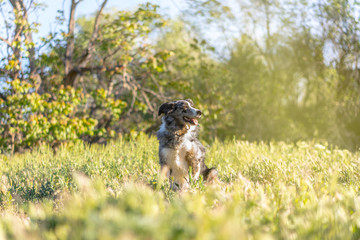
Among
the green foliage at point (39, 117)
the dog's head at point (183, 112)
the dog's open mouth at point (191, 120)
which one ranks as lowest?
the green foliage at point (39, 117)

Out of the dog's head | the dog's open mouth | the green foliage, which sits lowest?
the green foliage

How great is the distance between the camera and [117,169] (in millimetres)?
5594

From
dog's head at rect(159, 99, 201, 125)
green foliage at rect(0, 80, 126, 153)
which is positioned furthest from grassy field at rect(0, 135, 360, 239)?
green foliage at rect(0, 80, 126, 153)

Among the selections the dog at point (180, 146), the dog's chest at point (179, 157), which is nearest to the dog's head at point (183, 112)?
the dog at point (180, 146)

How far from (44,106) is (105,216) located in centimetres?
830

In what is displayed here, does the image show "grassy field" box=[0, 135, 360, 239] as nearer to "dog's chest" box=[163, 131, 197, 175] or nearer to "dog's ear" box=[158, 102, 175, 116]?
"dog's chest" box=[163, 131, 197, 175]

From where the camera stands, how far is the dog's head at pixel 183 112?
4.95 m

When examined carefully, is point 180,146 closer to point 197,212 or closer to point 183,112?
point 183,112

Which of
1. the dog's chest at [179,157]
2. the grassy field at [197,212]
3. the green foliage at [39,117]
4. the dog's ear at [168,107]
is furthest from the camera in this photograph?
the green foliage at [39,117]

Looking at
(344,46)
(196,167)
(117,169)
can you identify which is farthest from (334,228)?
(344,46)

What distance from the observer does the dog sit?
4906 millimetres

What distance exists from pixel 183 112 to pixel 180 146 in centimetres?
48

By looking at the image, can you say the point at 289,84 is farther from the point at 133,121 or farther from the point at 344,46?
the point at 133,121

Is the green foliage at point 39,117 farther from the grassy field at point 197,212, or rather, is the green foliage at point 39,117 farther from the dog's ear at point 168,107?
the dog's ear at point 168,107
